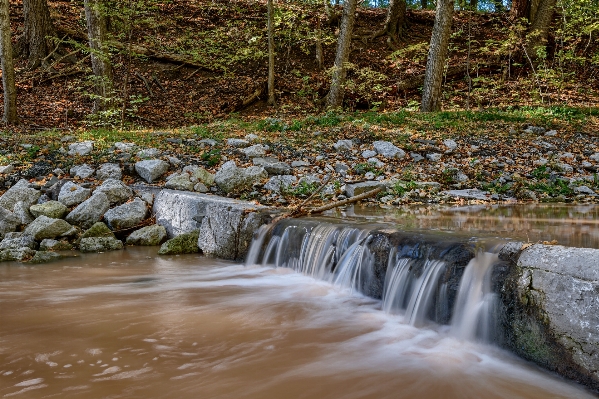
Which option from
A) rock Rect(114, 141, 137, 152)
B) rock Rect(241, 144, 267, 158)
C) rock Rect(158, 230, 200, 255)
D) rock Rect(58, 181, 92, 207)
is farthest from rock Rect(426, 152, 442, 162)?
rock Rect(58, 181, 92, 207)

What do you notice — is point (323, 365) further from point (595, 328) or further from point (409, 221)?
point (409, 221)

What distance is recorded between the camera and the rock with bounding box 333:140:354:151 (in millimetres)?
9641

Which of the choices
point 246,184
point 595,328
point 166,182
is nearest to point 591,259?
point 595,328

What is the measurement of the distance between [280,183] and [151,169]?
7.88 feet

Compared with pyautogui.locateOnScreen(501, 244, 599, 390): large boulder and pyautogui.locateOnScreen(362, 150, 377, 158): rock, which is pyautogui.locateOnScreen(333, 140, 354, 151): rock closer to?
pyautogui.locateOnScreen(362, 150, 377, 158): rock

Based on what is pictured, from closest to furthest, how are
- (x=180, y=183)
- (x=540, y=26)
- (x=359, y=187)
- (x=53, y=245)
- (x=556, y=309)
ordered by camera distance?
1. (x=556, y=309)
2. (x=53, y=245)
3. (x=359, y=187)
4. (x=180, y=183)
5. (x=540, y=26)

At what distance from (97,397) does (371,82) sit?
51.3 feet

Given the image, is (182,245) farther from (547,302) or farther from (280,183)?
(547,302)

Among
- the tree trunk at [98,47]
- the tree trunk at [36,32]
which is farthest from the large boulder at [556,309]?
the tree trunk at [36,32]

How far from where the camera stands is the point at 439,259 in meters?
3.67

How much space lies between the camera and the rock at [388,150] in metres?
9.34

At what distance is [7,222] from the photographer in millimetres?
6914

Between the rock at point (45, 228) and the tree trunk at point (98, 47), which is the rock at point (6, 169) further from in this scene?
the tree trunk at point (98, 47)

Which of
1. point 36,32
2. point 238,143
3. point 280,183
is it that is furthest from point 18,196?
point 36,32
